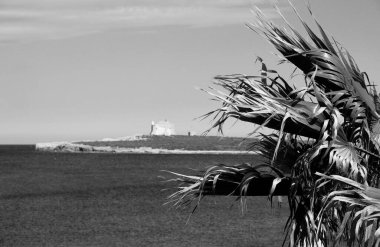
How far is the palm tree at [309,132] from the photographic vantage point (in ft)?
24.8

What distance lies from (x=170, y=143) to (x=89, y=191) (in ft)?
319

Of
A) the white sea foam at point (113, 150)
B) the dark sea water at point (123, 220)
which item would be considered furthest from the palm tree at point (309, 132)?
the white sea foam at point (113, 150)

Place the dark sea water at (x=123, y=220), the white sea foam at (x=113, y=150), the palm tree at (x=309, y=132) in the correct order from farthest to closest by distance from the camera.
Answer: the white sea foam at (x=113, y=150), the dark sea water at (x=123, y=220), the palm tree at (x=309, y=132)

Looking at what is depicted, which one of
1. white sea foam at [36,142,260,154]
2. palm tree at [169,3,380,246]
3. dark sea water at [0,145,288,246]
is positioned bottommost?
dark sea water at [0,145,288,246]

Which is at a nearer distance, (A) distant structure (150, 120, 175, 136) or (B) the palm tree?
(B) the palm tree

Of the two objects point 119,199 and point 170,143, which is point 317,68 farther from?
point 170,143

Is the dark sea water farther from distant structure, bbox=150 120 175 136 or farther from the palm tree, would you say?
distant structure, bbox=150 120 175 136

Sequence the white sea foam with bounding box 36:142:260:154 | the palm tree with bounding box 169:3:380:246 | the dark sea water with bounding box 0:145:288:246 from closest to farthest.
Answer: the palm tree with bounding box 169:3:380:246
the dark sea water with bounding box 0:145:288:246
the white sea foam with bounding box 36:142:260:154

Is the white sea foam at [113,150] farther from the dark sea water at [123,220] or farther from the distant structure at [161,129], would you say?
the dark sea water at [123,220]

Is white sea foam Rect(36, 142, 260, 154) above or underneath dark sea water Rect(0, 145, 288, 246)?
above

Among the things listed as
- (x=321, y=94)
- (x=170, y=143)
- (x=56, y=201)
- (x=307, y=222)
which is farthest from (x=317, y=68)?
(x=170, y=143)

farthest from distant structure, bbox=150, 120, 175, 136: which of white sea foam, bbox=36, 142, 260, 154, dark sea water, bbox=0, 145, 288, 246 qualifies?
A: dark sea water, bbox=0, 145, 288, 246

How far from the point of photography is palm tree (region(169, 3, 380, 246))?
7.55 m

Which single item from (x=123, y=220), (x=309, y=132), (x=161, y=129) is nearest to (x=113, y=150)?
(x=161, y=129)
